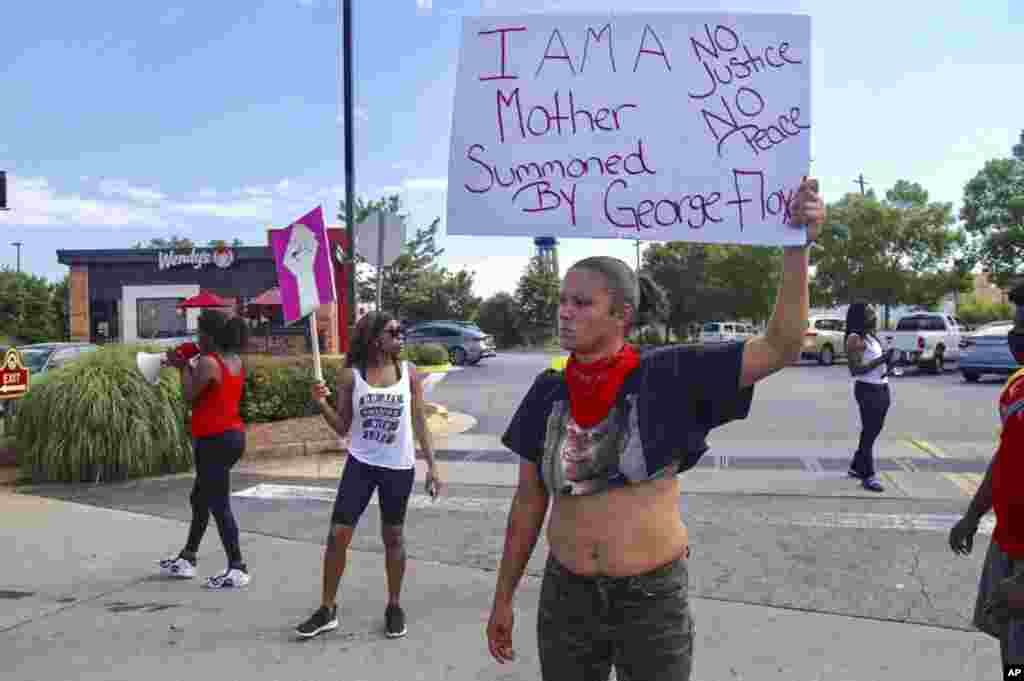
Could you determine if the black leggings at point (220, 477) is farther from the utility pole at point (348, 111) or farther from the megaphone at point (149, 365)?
the utility pole at point (348, 111)

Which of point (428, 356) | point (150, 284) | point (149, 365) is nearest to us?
point (149, 365)

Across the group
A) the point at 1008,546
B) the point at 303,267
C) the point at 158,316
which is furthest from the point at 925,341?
the point at 158,316

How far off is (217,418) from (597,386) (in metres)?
3.47

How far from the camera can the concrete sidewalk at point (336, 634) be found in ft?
12.6

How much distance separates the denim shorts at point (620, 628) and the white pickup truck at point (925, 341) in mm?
23285

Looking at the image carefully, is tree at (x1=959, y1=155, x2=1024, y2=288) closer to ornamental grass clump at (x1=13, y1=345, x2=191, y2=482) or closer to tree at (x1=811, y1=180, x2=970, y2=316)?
tree at (x1=811, y1=180, x2=970, y2=316)

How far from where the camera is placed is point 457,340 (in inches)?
1113

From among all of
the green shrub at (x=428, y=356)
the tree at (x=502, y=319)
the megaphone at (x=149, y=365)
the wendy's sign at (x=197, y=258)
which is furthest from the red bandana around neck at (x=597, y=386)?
the tree at (x=502, y=319)

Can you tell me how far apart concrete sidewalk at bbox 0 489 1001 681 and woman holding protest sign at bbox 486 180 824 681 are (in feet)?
5.47

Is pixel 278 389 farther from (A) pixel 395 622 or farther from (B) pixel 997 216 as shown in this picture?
(B) pixel 997 216

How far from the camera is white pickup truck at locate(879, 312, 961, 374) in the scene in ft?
75.4

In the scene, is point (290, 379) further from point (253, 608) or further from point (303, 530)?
point (253, 608)

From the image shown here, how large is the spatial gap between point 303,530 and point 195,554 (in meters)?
1.18

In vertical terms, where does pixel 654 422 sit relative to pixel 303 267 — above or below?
below
